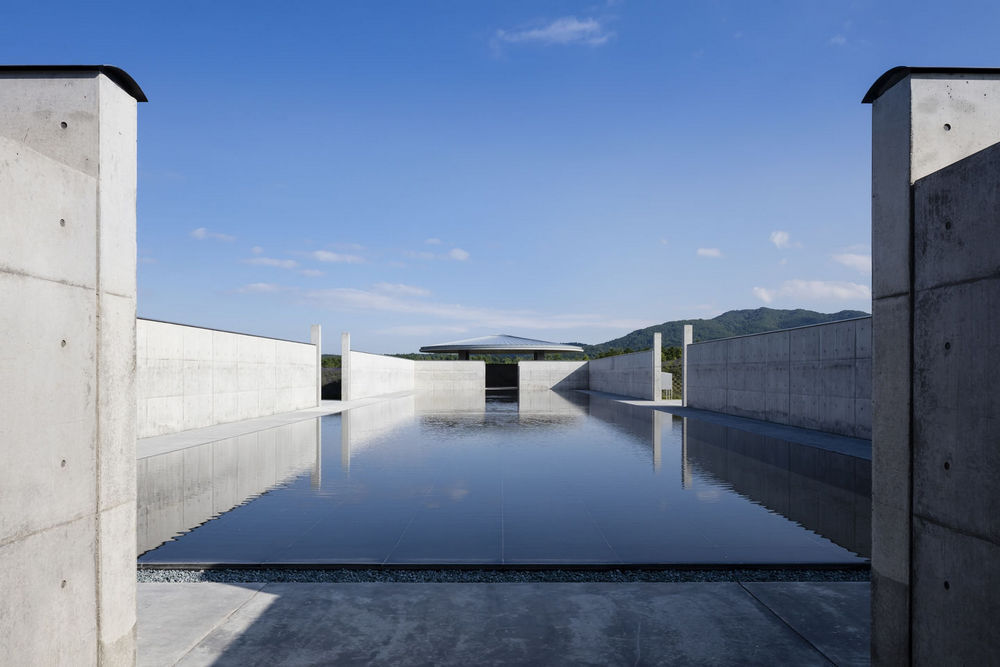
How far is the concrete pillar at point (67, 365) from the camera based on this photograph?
2.78 metres

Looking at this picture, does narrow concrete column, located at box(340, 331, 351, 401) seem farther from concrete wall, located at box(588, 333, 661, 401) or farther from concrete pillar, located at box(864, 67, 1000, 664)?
concrete pillar, located at box(864, 67, 1000, 664)

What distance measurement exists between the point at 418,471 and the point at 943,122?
8525mm

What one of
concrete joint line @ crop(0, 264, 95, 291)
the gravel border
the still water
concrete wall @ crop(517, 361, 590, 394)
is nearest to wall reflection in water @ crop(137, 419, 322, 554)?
the still water

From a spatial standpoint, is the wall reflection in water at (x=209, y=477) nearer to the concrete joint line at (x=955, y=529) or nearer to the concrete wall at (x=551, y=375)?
the concrete joint line at (x=955, y=529)

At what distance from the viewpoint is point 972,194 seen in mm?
2947

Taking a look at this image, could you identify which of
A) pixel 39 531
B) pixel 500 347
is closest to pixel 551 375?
pixel 500 347

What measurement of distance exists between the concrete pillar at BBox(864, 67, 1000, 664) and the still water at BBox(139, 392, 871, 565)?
2.23m

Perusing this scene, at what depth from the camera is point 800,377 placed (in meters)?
16.6

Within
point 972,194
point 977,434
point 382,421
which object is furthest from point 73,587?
point 382,421

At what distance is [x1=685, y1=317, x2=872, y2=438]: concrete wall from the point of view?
13.9 metres

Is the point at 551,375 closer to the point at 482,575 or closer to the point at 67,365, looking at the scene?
the point at 482,575

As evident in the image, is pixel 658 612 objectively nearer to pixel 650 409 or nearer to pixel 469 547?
pixel 469 547

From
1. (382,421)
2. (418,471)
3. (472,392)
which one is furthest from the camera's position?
(472,392)

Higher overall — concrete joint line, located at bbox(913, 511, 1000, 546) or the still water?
concrete joint line, located at bbox(913, 511, 1000, 546)
